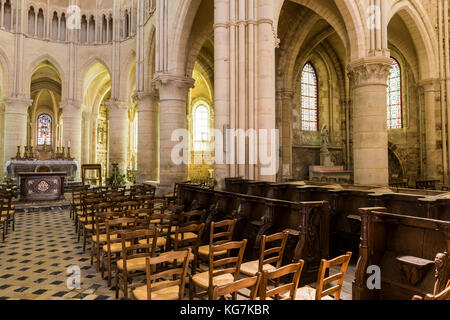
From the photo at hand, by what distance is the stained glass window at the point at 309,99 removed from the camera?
70.4ft

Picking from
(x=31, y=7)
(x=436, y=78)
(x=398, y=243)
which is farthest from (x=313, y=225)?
(x=31, y=7)

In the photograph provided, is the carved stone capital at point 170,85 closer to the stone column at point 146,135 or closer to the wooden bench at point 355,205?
the stone column at point 146,135

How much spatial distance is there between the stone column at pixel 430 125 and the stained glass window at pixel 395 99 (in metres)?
3.69

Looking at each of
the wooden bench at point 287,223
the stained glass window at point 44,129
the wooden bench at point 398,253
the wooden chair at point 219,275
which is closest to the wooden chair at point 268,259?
the wooden chair at point 219,275

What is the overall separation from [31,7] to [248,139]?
73.6 feet

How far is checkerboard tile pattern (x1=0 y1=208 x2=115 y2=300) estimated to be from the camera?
4250mm

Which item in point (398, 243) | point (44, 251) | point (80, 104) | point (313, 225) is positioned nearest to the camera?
point (398, 243)

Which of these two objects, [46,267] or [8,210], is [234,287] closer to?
[46,267]

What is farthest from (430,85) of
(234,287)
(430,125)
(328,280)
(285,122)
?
(234,287)

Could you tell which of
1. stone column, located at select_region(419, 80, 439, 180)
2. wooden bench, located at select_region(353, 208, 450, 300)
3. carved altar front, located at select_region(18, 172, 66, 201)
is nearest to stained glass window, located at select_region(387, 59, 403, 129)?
stone column, located at select_region(419, 80, 439, 180)

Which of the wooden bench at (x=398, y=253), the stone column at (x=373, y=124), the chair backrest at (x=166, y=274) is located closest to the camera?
the chair backrest at (x=166, y=274)

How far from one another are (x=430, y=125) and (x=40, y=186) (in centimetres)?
1942

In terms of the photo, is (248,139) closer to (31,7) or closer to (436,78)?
(436,78)

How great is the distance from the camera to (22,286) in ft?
14.8
